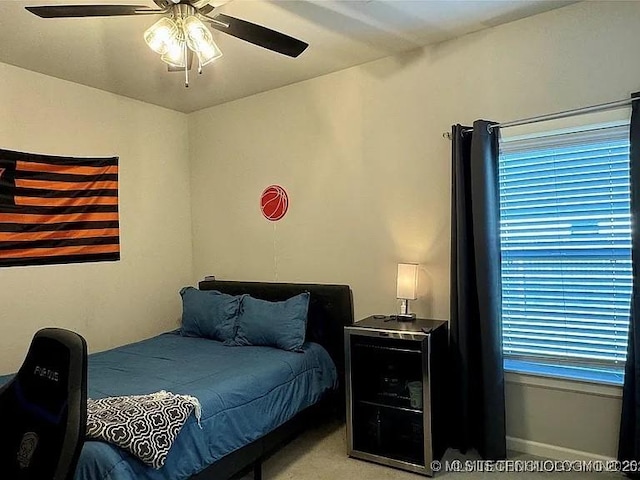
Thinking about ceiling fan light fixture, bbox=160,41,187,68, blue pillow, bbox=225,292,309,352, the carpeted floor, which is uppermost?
ceiling fan light fixture, bbox=160,41,187,68

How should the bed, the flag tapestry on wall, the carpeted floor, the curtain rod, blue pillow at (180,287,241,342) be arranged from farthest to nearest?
blue pillow at (180,287,241,342)
the flag tapestry on wall
the carpeted floor
the curtain rod
the bed

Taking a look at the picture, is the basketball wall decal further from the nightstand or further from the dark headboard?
the nightstand

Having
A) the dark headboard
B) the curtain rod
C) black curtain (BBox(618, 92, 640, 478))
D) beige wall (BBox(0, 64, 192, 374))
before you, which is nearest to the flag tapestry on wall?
beige wall (BBox(0, 64, 192, 374))

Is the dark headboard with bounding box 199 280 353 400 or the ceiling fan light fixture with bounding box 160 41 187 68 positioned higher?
the ceiling fan light fixture with bounding box 160 41 187 68

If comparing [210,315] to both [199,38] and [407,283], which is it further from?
[199,38]

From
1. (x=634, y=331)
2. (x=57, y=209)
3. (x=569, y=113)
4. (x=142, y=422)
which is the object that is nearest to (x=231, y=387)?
(x=142, y=422)

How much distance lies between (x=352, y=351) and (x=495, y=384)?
0.86 metres

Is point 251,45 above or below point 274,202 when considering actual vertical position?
above

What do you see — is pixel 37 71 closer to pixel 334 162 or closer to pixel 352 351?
pixel 334 162

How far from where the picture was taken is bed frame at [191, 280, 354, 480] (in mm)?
2640

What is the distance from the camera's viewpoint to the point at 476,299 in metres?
2.83

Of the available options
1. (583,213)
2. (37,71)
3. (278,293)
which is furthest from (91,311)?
(583,213)

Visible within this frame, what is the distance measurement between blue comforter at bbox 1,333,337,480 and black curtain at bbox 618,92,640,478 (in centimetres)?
173

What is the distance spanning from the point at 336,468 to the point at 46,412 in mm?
1780
